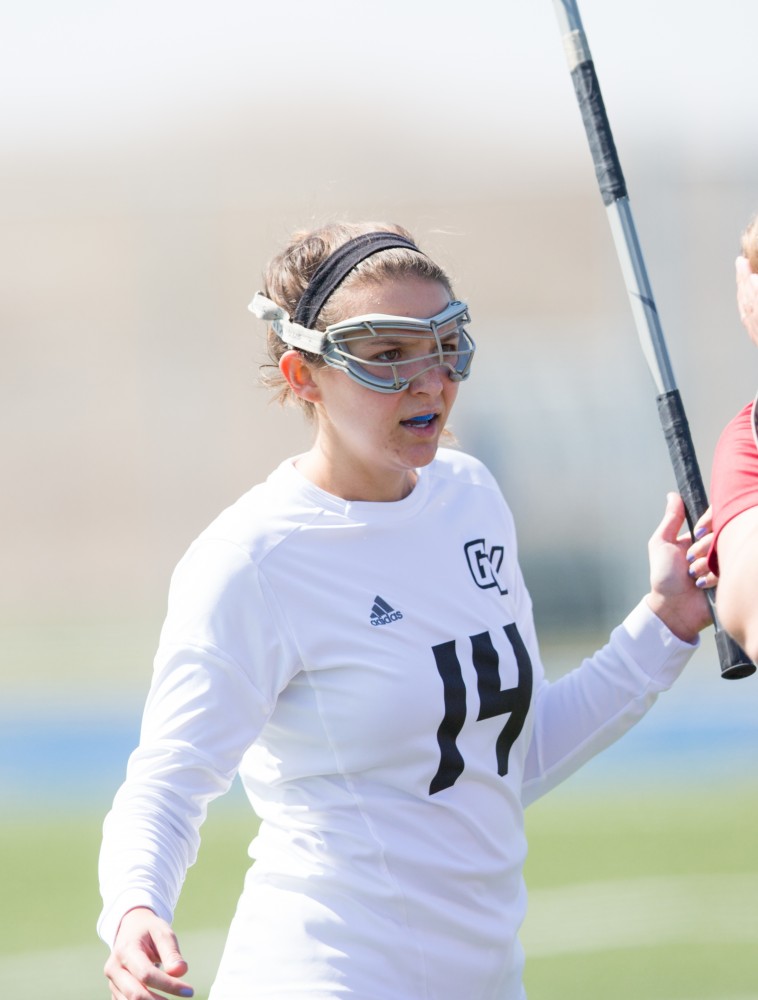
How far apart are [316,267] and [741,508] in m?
1.01

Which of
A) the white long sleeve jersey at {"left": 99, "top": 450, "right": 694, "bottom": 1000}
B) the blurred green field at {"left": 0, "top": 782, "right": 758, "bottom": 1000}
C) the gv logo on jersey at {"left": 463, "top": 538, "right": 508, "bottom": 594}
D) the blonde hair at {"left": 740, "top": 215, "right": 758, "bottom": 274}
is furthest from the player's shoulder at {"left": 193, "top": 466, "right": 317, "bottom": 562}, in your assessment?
the blurred green field at {"left": 0, "top": 782, "right": 758, "bottom": 1000}

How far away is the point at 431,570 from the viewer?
92.2 inches

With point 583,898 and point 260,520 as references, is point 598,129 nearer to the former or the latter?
point 260,520

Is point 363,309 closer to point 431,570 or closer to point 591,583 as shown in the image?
point 431,570

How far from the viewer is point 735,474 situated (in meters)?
1.79

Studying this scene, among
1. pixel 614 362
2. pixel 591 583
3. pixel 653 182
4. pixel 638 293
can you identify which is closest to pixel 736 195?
pixel 653 182

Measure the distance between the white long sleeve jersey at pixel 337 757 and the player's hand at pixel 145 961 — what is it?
101 millimetres

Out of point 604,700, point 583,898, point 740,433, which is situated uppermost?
point 740,433

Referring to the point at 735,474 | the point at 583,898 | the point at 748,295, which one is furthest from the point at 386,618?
the point at 583,898

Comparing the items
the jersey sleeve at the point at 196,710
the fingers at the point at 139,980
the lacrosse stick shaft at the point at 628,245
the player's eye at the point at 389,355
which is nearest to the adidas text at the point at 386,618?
the jersey sleeve at the point at 196,710

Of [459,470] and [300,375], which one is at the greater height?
[300,375]

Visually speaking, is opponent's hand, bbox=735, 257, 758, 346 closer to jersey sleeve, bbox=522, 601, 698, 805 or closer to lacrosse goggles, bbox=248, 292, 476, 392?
lacrosse goggles, bbox=248, 292, 476, 392

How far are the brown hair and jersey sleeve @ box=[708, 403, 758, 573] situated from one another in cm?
73

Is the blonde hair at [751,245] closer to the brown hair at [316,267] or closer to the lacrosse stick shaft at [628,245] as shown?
the lacrosse stick shaft at [628,245]
